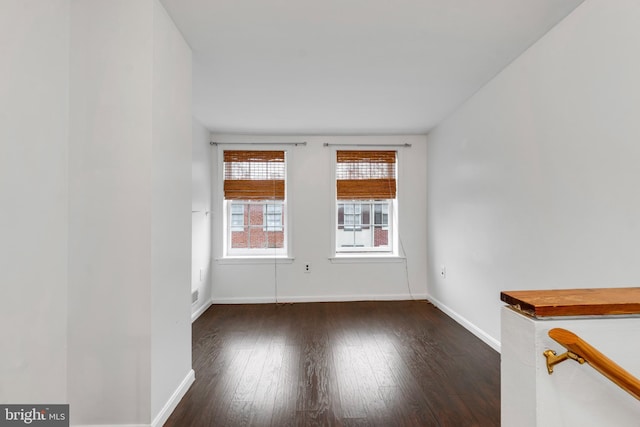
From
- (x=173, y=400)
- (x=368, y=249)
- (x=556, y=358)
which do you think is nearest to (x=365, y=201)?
(x=368, y=249)

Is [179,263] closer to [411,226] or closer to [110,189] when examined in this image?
[110,189]

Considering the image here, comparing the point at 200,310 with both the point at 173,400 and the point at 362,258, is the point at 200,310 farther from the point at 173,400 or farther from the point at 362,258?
the point at 362,258

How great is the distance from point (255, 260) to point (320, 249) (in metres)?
Answer: 0.95

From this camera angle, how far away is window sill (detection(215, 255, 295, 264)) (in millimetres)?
4379

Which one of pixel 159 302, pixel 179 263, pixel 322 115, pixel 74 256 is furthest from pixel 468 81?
pixel 74 256

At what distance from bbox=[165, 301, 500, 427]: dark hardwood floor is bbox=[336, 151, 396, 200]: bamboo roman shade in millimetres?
1710

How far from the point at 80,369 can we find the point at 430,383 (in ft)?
7.41

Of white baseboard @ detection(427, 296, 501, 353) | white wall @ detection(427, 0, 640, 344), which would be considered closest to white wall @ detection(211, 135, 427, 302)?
white baseboard @ detection(427, 296, 501, 353)

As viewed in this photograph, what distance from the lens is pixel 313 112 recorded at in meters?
3.53

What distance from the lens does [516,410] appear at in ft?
2.85

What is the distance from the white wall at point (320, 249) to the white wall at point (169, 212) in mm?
2178

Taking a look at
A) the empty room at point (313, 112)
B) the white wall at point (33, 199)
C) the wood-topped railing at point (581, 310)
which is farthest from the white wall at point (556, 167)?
the white wall at point (33, 199)
